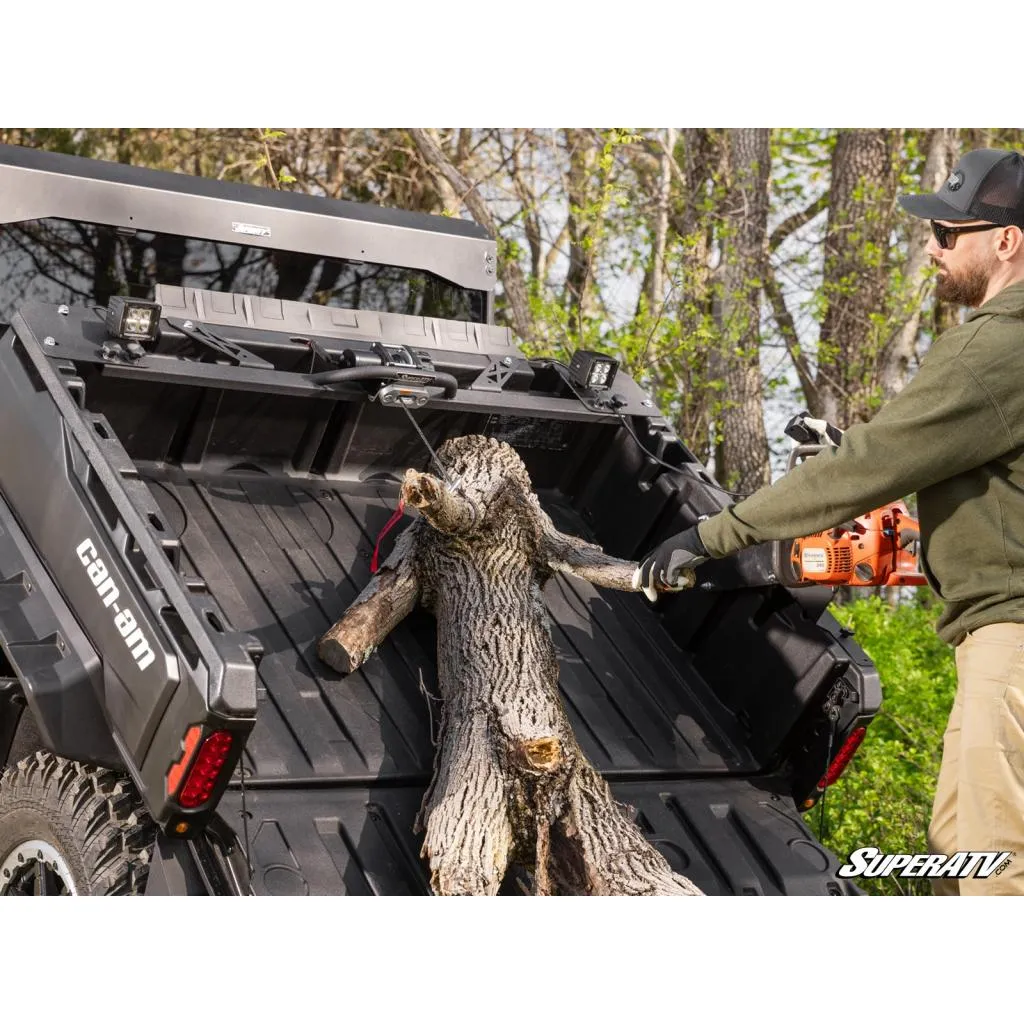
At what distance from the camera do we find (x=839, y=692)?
14.0 ft

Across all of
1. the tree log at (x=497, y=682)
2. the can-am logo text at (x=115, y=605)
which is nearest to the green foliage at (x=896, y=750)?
the tree log at (x=497, y=682)

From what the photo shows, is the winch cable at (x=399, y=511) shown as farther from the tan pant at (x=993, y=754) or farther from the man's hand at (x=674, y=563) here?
the tan pant at (x=993, y=754)

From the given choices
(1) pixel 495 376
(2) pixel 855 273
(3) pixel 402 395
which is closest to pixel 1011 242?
(3) pixel 402 395

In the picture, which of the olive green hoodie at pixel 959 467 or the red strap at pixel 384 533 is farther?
the red strap at pixel 384 533

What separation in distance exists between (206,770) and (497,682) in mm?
1068

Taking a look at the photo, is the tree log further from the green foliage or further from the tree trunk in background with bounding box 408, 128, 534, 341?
the tree trunk in background with bounding box 408, 128, 534, 341

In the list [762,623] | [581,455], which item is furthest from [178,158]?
[762,623]

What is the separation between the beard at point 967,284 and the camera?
→ 10.6 ft

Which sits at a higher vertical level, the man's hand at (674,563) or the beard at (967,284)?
the beard at (967,284)

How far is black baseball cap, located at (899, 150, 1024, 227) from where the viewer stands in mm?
3174

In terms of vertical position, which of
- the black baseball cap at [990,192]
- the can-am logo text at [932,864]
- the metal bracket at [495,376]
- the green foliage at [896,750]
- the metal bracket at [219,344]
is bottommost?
the green foliage at [896,750]

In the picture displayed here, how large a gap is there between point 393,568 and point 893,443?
1733 mm

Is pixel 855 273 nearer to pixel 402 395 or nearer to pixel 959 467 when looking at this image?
pixel 402 395

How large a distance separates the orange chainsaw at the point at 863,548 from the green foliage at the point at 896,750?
1043 mm
